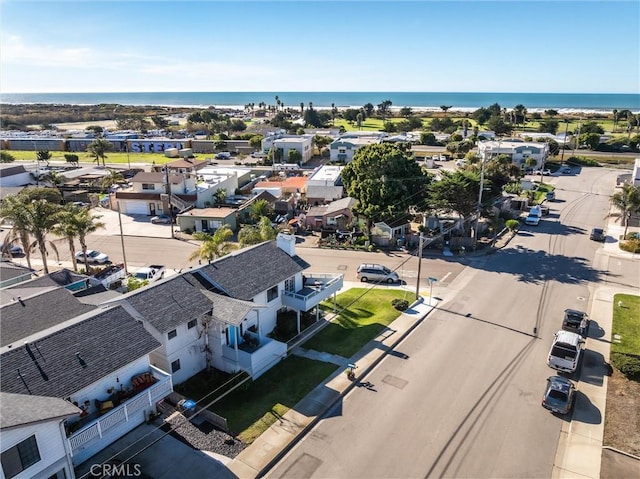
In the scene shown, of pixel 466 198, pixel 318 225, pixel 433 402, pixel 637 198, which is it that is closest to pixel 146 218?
pixel 318 225

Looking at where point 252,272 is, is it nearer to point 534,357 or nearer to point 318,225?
point 534,357

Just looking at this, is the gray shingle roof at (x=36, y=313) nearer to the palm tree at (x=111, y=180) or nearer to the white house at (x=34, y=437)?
the white house at (x=34, y=437)

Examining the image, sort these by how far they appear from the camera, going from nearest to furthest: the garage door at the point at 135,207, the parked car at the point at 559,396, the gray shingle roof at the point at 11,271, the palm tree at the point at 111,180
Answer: the parked car at the point at 559,396
the gray shingle roof at the point at 11,271
the garage door at the point at 135,207
the palm tree at the point at 111,180

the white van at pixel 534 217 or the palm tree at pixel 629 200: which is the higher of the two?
the palm tree at pixel 629 200

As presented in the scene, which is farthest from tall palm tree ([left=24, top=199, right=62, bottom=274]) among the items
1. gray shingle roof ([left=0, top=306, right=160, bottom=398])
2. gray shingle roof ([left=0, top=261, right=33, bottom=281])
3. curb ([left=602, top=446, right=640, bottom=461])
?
curb ([left=602, top=446, right=640, bottom=461])

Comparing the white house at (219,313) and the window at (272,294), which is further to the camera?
the window at (272,294)

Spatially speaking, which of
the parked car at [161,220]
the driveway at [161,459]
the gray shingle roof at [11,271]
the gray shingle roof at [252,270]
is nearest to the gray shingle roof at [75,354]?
the driveway at [161,459]
